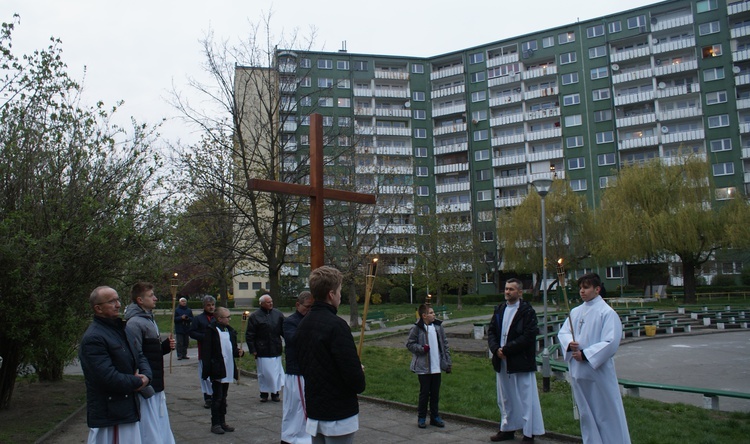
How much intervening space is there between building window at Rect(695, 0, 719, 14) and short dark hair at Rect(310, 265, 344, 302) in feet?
229

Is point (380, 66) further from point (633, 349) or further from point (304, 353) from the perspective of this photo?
point (304, 353)

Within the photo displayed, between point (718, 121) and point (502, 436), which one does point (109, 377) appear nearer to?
point (502, 436)

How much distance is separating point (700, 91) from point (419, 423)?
6349 centimetres

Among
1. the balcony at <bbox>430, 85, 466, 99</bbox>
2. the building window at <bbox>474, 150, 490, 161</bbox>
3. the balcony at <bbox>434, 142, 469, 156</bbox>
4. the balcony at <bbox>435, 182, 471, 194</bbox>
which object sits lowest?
the balcony at <bbox>435, 182, 471, 194</bbox>

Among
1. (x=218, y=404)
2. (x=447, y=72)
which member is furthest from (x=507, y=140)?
(x=218, y=404)

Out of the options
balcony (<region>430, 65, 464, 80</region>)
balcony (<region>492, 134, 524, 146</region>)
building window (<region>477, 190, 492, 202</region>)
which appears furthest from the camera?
balcony (<region>430, 65, 464, 80</region>)

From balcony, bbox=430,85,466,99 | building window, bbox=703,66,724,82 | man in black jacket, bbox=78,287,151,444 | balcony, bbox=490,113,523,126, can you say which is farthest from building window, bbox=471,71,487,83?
man in black jacket, bbox=78,287,151,444

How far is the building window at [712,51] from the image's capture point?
59969 mm

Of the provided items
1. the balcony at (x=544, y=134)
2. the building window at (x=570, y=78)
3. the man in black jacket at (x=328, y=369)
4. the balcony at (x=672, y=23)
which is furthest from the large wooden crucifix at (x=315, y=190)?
the balcony at (x=672, y=23)

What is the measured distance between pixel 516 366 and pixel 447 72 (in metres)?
70.7

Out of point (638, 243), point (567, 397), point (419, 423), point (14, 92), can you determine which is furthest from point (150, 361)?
point (638, 243)

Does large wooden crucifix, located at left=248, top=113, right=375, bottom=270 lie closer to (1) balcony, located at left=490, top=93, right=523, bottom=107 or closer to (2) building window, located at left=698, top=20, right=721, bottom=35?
(1) balcony, located at left=490, top=93, right=523, bottom=107

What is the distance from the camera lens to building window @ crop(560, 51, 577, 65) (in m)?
67.4

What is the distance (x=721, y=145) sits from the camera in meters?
59.6
